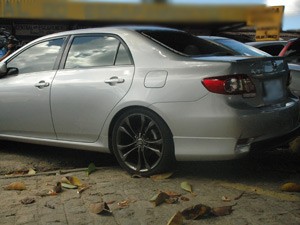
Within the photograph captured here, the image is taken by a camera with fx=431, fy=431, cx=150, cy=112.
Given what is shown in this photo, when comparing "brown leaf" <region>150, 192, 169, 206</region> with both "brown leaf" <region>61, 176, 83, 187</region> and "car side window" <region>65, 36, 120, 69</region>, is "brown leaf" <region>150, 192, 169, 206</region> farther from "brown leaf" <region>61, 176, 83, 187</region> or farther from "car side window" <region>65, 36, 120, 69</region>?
"car side window" <region>65, 36, 120, 69</region>

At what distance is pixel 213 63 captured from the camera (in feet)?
12.0

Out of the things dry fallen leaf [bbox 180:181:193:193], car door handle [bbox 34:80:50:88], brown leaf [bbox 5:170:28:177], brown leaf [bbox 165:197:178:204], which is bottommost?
brown leaf [bbox 5:170:28:177]

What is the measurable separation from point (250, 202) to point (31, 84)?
266 centimetres

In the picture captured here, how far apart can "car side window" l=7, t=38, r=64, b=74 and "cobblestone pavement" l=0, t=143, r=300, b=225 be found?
3.54ft

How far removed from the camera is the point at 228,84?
3588mm

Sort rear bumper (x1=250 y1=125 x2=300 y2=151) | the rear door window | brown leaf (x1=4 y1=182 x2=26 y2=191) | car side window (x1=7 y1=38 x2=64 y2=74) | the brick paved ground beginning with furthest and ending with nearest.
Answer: car side window (x1=7 y1=38 x2=64 y2=74)
the rear door window
brown leaf (x1=4 y1=182 x2=26 y2=191)
rear bumper (x1=250 y1=125 x2=300 y2=151)
the brick paved ground

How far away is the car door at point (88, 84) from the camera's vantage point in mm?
4102

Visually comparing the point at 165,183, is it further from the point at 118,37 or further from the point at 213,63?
the point at 118,37

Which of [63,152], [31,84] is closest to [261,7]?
[31,84]

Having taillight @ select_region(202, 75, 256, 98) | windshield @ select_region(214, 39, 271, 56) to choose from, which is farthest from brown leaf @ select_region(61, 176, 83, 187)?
windshield @ select_region(214, 39, 271, 56)

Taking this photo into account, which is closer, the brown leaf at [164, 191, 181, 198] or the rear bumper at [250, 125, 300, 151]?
the brown leaf at [164, 191, 181, 198]

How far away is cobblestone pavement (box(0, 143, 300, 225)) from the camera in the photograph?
3.16 metres

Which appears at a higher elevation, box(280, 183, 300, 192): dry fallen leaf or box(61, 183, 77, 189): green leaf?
box(280, 183, 300, 192): dry fallen leaf

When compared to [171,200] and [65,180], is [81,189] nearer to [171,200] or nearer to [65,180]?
[65,180]
